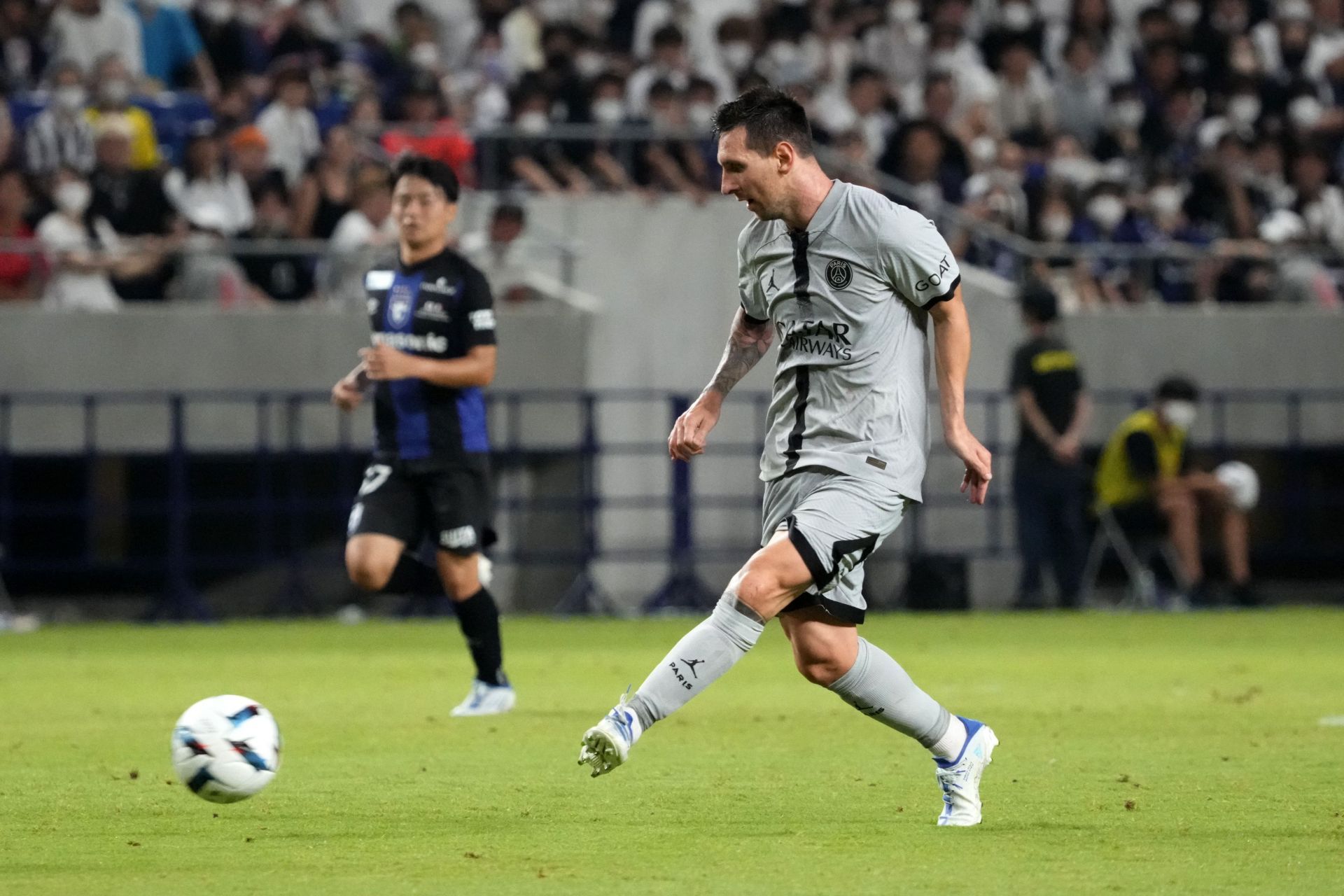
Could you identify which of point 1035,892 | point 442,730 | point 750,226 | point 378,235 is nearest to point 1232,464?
point 378,235

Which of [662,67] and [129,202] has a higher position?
[662,67]

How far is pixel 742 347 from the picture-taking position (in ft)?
23.5

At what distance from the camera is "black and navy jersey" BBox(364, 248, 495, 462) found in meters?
10.2

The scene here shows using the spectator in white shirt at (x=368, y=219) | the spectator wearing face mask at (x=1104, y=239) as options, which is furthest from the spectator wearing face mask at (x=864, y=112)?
the spectator in white shirt at (x=368, y=219)

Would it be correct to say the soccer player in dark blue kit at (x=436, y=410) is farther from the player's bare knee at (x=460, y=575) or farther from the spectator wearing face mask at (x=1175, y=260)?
the spectator wearing face mask at (x=1175, y=260)

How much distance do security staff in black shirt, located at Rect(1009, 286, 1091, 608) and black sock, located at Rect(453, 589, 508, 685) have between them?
330 inches

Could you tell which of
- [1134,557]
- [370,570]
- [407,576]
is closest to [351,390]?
[370,570]

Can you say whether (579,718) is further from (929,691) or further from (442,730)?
(929,691)

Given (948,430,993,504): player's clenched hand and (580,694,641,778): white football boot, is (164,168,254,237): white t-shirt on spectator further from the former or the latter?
(580,694,641,778): white football boot

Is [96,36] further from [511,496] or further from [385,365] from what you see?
[385,365]

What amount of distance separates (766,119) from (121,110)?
12756 mm

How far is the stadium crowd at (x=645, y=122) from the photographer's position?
59.5ft

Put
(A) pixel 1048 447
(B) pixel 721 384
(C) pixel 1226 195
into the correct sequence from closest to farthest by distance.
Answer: (B) pixel 721 384 < (A) pixel 1048 447 < (C) pixel 1226 195

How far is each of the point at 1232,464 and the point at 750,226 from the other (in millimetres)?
12838
